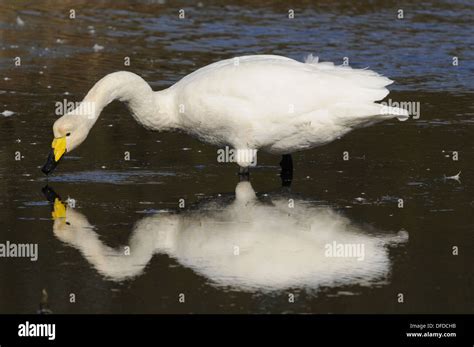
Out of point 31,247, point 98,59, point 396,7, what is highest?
point 396,7

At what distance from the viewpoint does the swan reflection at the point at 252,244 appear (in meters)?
7.57

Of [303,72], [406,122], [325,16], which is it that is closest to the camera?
[303,72]

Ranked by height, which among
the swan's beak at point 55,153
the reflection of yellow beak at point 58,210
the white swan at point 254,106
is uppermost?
the white swan at point 254,106

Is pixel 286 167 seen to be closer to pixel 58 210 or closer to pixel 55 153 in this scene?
pixel 55 153

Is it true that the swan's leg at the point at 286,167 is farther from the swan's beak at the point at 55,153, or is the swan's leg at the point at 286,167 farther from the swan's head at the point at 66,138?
the swan's beak at the point at 55,153

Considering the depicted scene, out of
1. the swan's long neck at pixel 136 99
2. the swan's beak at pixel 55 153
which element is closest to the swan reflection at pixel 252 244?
the swan's beak at pixel 55 153

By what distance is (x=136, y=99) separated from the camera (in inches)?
396

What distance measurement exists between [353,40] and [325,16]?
1704 mm

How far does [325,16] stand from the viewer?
59.6 ft

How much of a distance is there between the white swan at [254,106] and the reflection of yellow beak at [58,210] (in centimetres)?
57

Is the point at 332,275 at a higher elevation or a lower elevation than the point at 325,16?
lower

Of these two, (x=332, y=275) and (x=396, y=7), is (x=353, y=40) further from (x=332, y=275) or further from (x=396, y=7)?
(x=332, y=275)
